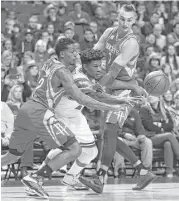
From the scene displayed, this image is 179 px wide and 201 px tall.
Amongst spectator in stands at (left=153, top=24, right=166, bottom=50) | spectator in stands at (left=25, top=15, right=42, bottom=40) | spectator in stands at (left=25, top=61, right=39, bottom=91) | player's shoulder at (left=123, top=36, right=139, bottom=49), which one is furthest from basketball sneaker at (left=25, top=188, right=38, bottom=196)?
spectator in stands at (left=153, top=24, right=166, bottom=50)

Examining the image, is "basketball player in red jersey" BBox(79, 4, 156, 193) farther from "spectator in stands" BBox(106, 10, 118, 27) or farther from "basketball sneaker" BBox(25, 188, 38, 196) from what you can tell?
"spectator in stands" BBox(106, 10, 118, 27)

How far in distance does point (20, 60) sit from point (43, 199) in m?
6.62

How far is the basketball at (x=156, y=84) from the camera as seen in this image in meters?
6.67

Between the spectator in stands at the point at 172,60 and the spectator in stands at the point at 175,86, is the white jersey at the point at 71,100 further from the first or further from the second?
the spectator in stands at the point at 172,60

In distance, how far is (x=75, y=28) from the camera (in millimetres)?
13992

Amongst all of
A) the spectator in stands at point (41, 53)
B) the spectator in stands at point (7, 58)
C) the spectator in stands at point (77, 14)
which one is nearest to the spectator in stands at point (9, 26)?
the spectator in stands at point (41, 53)

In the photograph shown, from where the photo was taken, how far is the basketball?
263 inches

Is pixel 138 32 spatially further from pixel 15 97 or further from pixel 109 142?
pixel 109 142

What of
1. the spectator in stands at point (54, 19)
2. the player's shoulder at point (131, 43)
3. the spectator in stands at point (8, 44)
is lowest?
the player's shoulder at point (131, 43)

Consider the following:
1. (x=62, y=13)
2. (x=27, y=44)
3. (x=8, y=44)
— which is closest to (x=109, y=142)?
(x=8, y=44)

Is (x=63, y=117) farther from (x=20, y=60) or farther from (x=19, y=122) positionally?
(x=20, y=60)

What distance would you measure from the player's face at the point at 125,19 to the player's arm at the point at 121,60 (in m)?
0.16

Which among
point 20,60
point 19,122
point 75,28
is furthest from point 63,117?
point 75,28

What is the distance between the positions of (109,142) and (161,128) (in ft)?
11.9
